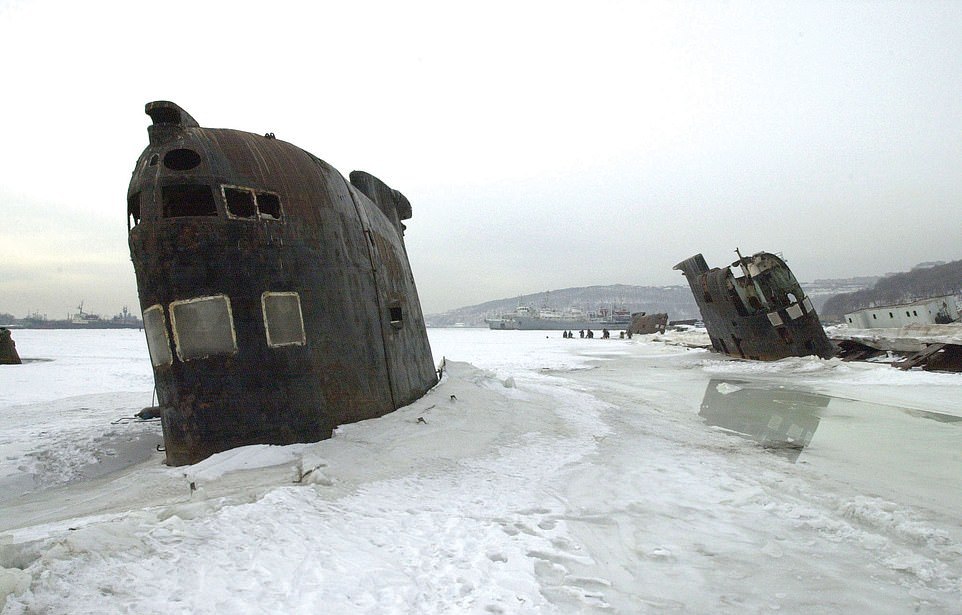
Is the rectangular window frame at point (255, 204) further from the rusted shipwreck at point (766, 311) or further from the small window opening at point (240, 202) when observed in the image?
the rusted shipwreck at point (766, 311)

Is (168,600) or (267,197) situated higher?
(267,197)

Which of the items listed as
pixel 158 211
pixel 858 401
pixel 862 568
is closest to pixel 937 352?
pixel 858 401

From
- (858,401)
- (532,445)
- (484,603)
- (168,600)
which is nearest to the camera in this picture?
(168,600)

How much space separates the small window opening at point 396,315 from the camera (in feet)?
26.3

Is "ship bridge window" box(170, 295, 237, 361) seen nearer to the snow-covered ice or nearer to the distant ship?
the snow-covered ice

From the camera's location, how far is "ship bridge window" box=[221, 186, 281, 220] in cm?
609

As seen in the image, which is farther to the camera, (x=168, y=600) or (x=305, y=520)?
(x=305, y=520)

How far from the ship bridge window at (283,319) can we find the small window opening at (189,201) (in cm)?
127

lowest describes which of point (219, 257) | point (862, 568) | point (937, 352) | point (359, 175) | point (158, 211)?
point (937, 352)

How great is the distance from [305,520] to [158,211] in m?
4.07

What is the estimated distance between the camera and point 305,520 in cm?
395

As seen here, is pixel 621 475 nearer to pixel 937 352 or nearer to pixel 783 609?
→ pixel 783 609

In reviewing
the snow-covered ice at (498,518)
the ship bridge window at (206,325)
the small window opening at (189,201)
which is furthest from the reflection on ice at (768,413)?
the small window opening at (189,201)

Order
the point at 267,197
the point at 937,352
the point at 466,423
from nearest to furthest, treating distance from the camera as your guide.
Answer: the point at 267,197
the point at 466,423
the point at 937,352
